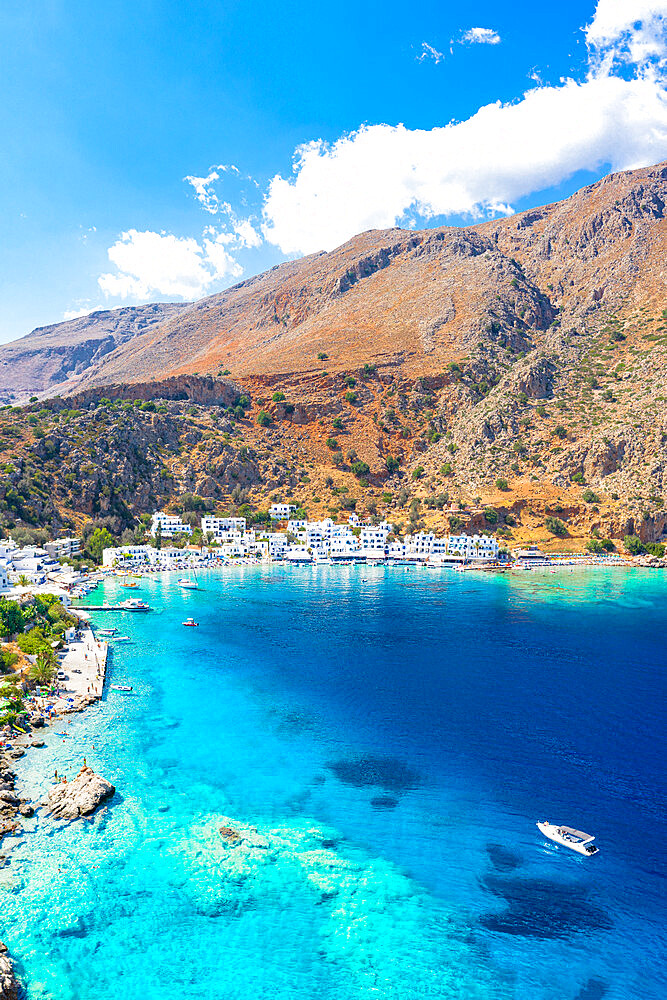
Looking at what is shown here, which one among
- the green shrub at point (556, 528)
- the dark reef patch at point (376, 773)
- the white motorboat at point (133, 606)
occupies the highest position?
the green shrub at point (556, 528)

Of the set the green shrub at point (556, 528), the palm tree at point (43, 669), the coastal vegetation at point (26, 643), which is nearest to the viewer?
the coastal vegetation at point (26, 643)

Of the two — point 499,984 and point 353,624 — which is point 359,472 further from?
point 499,984

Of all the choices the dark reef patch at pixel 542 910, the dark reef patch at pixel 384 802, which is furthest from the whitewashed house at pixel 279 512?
the dark reef patch at pixel 542 910

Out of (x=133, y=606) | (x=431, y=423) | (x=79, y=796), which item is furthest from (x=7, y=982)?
(x=431, y=423)

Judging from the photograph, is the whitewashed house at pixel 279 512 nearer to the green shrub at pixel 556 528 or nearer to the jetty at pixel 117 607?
the green shrub at pixel 556 528

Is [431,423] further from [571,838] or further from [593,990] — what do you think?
[593,990]

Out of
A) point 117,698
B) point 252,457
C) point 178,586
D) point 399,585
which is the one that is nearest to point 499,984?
point 117,698
